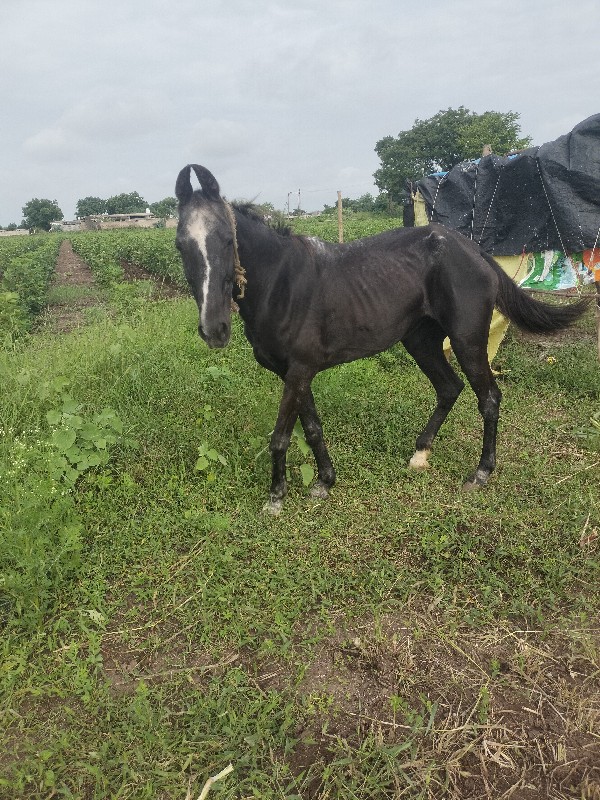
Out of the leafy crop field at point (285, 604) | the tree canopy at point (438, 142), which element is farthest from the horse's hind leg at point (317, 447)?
the tree canopy at point (438, 142)

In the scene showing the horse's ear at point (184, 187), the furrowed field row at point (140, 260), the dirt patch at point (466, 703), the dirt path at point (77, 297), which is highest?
the furrowed field row at point (140, 260)

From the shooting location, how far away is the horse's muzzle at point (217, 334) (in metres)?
3.01

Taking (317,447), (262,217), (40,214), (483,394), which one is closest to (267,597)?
(317,447)

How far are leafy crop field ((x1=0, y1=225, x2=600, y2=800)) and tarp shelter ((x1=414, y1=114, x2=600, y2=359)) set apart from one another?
1.66 meters

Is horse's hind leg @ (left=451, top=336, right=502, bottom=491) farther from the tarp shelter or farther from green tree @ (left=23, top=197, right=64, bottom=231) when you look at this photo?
green tree @ (left=23, top=197, right=64, bottom=231)

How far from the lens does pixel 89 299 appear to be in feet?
38.4

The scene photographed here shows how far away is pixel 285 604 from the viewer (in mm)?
2908

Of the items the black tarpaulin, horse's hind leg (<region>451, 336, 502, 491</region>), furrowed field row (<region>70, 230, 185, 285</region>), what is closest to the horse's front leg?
horse's hind leg (<region>451, 336, 502, 491</region>)

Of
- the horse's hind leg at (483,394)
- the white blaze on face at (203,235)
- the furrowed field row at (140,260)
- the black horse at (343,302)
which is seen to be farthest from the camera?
the furrowed field row at (140,260)

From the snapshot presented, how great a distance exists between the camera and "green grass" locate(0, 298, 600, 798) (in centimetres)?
212

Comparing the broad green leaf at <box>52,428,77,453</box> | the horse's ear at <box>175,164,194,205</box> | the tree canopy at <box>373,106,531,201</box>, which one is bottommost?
the broad green leaf at <box>52,428,77,453</box>

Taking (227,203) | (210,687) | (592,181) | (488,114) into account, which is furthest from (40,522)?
(488,114)

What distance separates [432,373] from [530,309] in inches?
37.4

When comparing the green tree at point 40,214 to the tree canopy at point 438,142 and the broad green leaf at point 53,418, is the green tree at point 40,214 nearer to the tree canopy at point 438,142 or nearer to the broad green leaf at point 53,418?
the tree canopy at point 438,142
